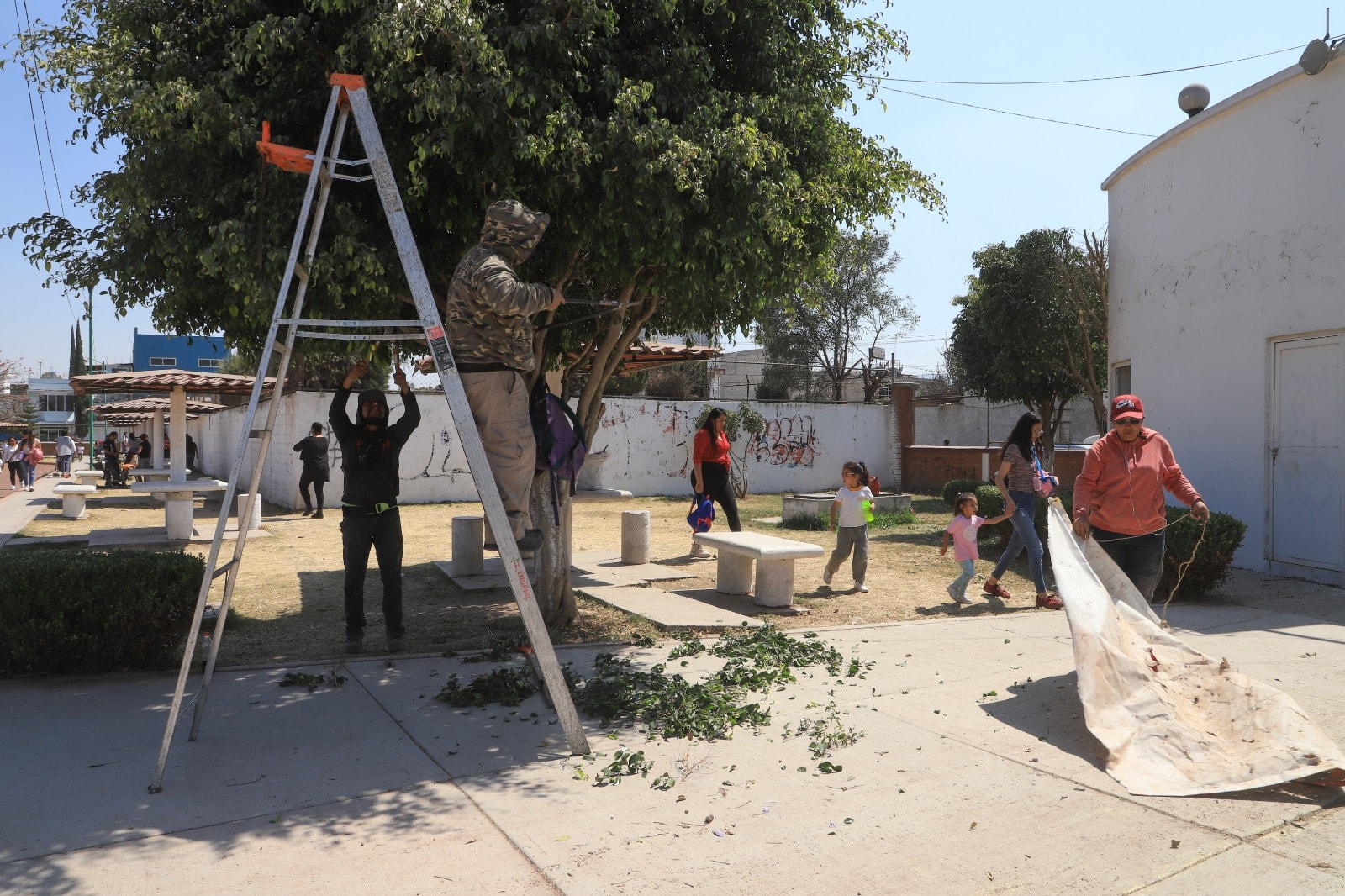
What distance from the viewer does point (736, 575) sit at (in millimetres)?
9094

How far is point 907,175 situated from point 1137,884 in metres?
5.50

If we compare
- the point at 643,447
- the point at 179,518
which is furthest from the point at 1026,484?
the point at 643,447

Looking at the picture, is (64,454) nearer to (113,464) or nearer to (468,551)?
(113,464)

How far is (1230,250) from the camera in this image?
11.0 metres

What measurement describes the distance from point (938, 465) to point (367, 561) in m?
20.5

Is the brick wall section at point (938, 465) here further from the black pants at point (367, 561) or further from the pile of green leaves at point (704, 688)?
the black pants at point (367, 561)

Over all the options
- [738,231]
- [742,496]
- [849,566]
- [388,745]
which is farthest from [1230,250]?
[742,496]

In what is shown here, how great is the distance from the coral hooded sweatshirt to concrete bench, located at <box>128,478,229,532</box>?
11.6 meters

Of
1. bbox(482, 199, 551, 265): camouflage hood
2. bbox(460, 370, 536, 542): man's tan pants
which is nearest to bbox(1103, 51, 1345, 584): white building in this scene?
bbox(482, 199, 551, 265): camouflage hood

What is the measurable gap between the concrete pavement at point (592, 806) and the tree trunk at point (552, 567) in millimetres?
1681

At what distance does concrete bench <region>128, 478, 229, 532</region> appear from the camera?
1365 cm

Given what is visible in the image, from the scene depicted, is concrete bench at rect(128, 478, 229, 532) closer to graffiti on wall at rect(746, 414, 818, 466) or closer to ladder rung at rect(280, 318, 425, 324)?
ladder rung at rect(280, 318, 425, 324)

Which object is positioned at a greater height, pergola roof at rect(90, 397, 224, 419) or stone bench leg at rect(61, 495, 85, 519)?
pergola roof at rect(90, 397, 224, 419)

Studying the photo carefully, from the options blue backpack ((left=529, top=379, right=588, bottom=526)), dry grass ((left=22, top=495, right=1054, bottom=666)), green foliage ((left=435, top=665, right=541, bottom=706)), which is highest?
blue backpack ((left=529, top=379, right=588, bottom=526))
